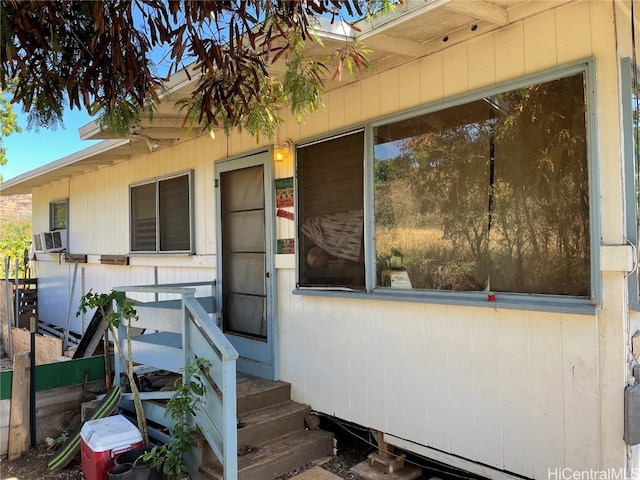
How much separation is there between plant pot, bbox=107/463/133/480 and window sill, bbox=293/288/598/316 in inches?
70.0

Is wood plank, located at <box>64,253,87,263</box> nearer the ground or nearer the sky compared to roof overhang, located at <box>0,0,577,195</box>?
nearer the ground

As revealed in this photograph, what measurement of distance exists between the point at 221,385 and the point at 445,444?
57.5 inches

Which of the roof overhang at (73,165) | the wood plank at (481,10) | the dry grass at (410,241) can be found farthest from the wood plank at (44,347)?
the wood plank at (481,10)

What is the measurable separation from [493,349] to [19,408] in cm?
367

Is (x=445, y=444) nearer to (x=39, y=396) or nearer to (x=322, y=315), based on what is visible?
(x=322, y=315)

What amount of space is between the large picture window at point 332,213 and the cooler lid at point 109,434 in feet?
5.44

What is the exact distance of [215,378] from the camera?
2988 mm

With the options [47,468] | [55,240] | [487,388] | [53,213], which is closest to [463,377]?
Result: [487,388]

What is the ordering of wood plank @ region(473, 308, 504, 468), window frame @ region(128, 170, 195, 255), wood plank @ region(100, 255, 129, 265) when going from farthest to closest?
1. wood plank @ region(100, 255, 129, 265)
2. window frame @ region(128, 170, 195, 255)
3. wood plank @ region(473, 308, 504, 468)

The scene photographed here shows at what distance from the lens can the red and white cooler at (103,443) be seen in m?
3.01

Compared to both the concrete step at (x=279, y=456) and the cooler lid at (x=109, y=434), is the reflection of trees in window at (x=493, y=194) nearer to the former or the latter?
the concrete step at (x=279, y=456)

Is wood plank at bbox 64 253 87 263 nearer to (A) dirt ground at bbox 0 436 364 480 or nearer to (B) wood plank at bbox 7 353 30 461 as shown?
(B) wood plank at bbox 7 353 30 461

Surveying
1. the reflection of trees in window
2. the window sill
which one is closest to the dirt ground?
the window sill

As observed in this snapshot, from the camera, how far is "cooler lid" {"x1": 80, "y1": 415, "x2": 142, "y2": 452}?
3062 millimetres
